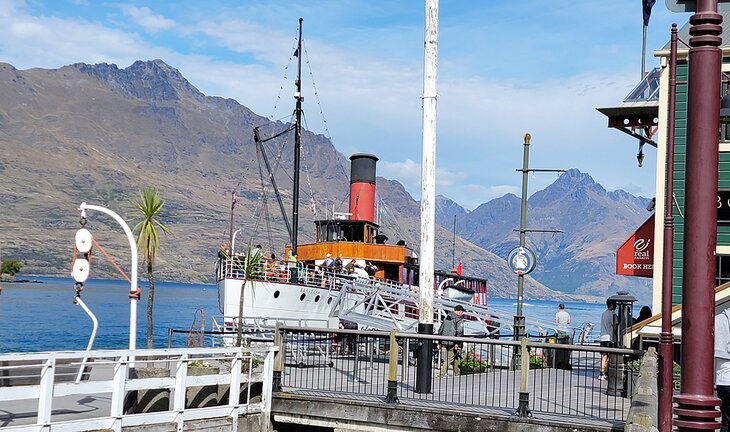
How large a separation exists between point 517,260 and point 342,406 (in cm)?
1342

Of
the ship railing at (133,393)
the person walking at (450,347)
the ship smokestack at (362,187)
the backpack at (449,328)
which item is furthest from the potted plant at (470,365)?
the ship smokestack at (362,187)

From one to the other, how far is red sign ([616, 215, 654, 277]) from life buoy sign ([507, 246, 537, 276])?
2.49 m

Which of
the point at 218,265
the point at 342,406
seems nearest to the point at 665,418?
the point at 342,406

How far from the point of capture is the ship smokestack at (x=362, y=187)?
181ft

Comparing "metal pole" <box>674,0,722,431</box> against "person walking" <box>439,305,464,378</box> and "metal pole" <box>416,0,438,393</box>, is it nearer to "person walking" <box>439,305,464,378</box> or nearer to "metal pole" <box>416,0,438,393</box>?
"metal pole" <box>416,0,438,393</box>

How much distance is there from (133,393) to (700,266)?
1010 cm

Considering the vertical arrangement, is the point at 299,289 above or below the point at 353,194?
below

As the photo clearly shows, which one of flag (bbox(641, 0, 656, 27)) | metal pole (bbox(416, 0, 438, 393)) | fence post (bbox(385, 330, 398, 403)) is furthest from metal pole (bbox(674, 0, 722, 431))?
flag (bbox(641, 0, 656, 27))

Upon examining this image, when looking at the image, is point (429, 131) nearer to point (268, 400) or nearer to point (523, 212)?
point (268, 400)

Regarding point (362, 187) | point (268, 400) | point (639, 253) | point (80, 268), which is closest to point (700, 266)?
point (268, 400)

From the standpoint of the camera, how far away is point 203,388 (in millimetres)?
15172

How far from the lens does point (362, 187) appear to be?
181 feet

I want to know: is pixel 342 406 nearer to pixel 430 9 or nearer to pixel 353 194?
pixel 430 9

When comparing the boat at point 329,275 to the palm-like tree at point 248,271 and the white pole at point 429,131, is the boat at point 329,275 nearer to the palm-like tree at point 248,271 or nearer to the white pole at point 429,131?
the palm-like tree at point 248,271
